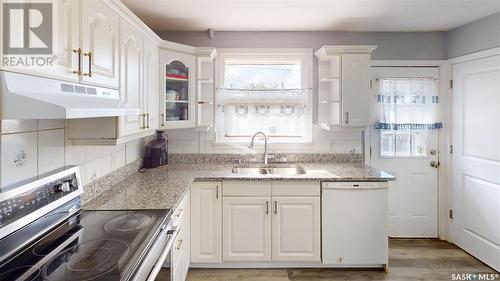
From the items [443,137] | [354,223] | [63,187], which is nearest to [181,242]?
[63,187]

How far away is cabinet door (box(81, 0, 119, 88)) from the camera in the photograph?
1495mm

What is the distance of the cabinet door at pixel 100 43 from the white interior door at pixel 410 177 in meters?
2.69

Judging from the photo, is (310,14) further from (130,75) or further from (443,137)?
(443,137)

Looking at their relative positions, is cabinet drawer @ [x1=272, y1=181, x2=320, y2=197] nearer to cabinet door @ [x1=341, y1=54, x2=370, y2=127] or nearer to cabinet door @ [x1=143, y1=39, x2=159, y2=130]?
cabinet door @ [x1=341, y1=54, x2=370, y2=127]

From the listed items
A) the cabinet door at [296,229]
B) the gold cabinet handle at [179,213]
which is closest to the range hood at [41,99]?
the gold cabinet handle at [179,213]

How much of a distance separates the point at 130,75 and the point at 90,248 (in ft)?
3.79

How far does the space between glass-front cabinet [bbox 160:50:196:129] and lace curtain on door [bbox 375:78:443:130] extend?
1955 mm

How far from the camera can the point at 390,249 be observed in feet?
10.7

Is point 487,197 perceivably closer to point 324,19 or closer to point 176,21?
point 324,19

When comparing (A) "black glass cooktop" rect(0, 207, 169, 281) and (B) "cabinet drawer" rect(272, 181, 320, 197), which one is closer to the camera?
(A) "black glass cooktop" rect(0, 207, 169, 281)

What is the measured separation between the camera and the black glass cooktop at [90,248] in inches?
43.4

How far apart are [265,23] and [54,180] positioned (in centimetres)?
232

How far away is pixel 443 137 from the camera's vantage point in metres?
3.46

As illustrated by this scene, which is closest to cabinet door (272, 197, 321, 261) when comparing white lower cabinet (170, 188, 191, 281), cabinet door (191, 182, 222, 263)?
cabinet door (191, 182, 222, 263)
